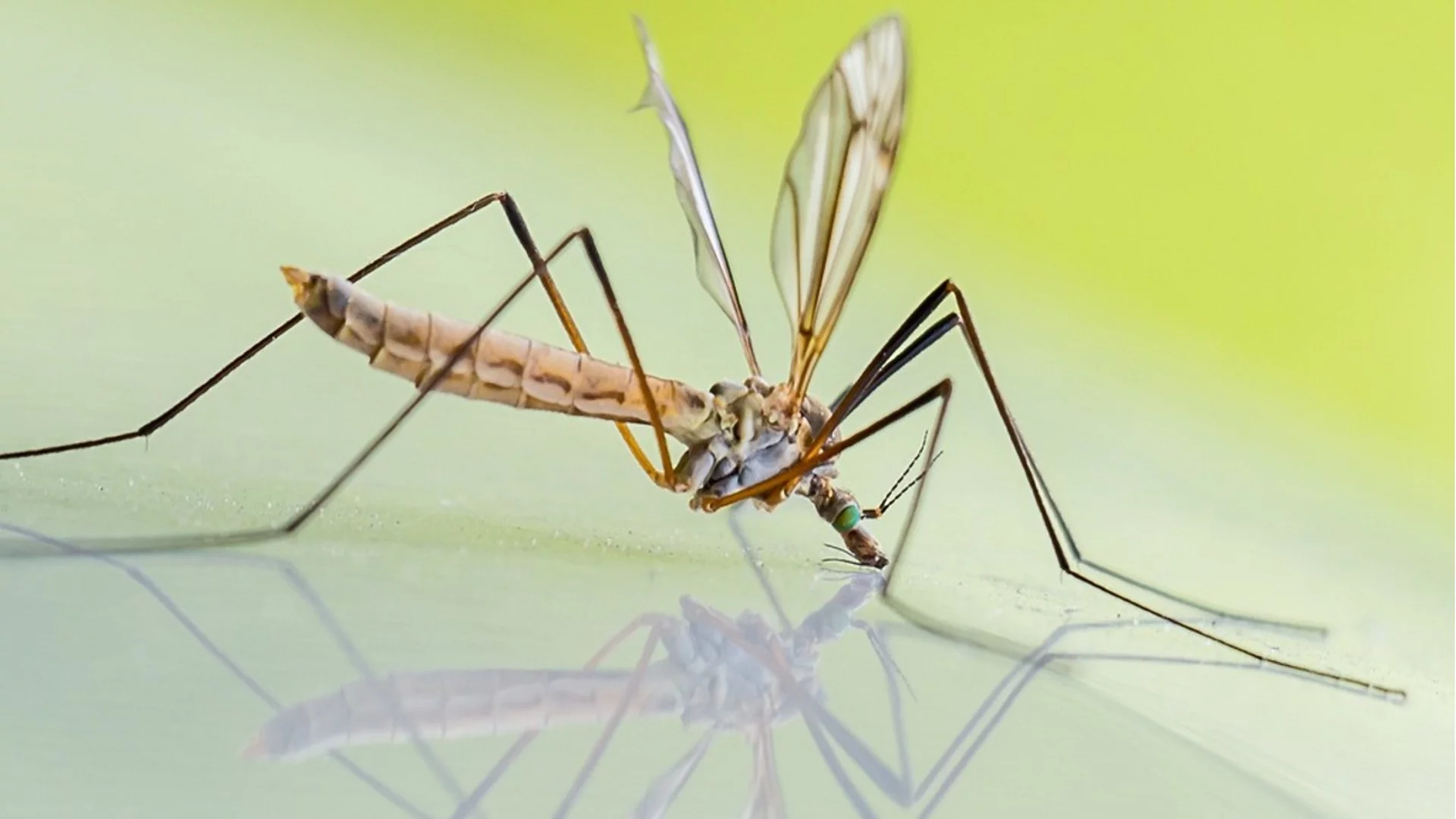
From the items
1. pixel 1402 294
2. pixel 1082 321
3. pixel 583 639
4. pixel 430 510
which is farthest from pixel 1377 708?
pixel 1402 294

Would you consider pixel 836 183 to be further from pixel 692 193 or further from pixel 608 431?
pixel 608 431

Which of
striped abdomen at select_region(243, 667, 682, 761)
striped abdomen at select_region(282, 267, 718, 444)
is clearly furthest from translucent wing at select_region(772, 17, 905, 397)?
striped abdomen at select_region(243, 667, 682, 761)

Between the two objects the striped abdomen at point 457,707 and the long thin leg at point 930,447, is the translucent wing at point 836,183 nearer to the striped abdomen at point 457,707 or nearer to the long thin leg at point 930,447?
the long thin leg at point 930,447

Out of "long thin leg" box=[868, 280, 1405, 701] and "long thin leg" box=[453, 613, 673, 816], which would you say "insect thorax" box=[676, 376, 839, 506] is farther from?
"long thin leg" box=[453, 613, 673, 816]

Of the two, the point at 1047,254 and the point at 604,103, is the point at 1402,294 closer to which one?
the point at 1047,254

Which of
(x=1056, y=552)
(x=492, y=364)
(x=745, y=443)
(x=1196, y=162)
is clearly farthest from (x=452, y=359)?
(x=1196, y=162)
